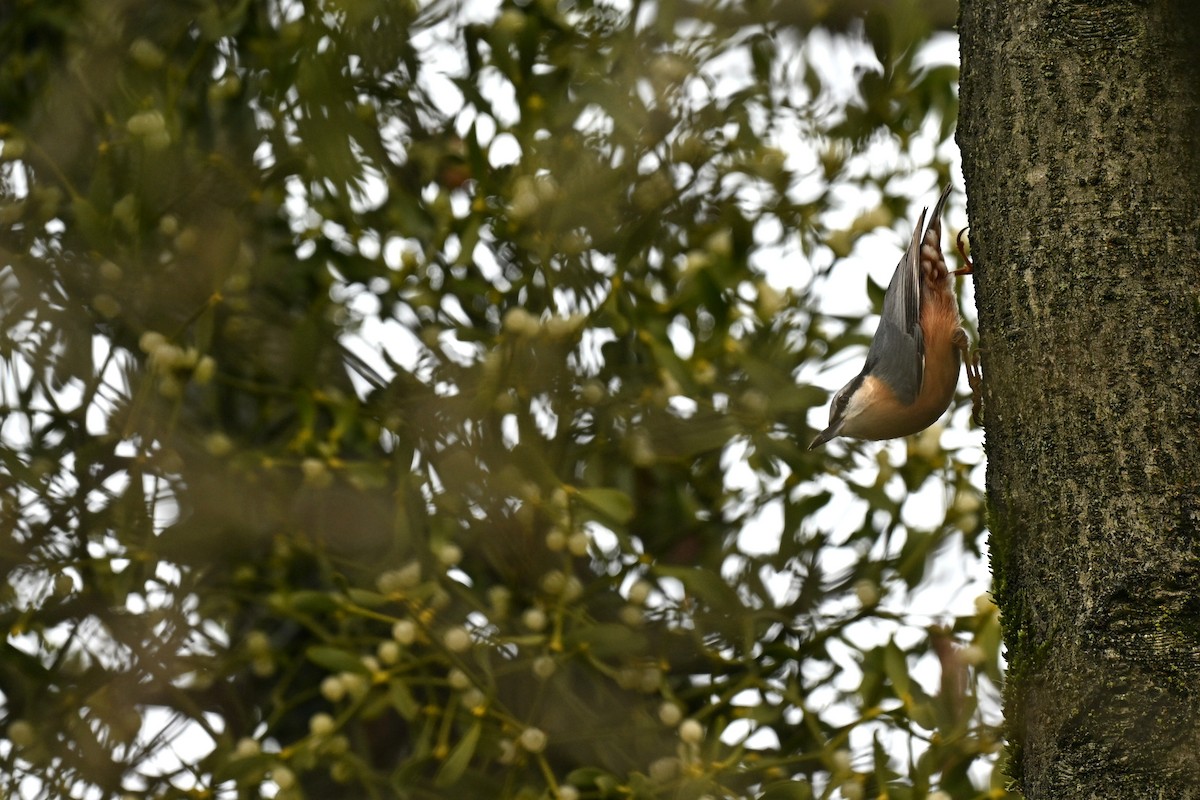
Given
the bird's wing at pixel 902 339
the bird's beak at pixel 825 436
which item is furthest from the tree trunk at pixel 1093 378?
the bird's beak at pixel 825 436

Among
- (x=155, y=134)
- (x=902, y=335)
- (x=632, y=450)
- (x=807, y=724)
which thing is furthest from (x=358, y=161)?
(x=807, y=724)

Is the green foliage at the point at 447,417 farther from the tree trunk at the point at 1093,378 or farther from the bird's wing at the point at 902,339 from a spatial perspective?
the tree trunk at the point at 1093,378

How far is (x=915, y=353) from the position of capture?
2.69 ft

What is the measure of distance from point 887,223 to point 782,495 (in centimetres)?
25

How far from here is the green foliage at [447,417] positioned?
0.89 metres

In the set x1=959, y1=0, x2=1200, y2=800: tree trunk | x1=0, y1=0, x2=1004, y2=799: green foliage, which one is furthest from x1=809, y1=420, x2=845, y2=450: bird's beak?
x1=959, y1=0, x2=1200, y2=800: tree trunk

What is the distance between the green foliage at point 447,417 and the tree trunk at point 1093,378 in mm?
302

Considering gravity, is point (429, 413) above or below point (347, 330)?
below

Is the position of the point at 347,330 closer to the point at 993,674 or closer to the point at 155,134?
the point at 155,134

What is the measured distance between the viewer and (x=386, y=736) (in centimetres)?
107

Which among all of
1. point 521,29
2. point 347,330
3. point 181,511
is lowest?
point 181,511

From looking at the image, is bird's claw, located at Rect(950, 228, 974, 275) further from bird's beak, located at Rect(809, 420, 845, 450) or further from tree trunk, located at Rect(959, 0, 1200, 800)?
tree trunk, located at Rect(959, 0, 1200, 800)

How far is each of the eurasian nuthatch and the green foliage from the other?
0.20ft

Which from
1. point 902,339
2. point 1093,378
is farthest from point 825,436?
point 1093,378
